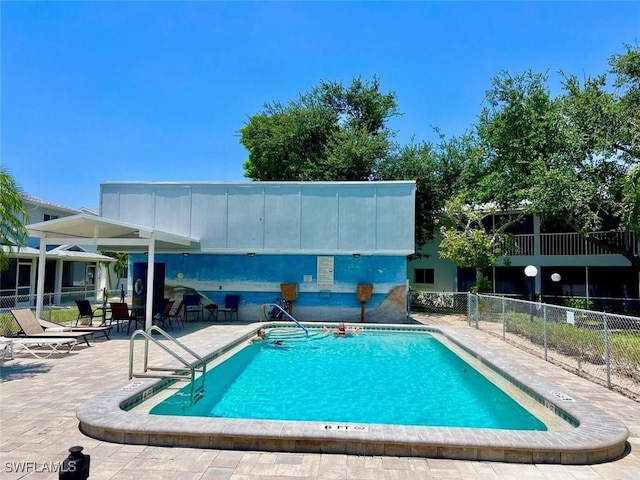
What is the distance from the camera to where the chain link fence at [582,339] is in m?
7.48

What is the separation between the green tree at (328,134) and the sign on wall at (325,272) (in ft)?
27.0

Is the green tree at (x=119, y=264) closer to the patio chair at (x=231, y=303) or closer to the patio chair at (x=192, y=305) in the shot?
the patio chair at (x=192, y=305)

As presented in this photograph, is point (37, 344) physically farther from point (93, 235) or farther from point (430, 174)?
point (430, 174)

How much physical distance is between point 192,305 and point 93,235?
4475mm

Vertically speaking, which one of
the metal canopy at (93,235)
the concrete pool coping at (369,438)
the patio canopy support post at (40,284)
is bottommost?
the concrete pool coping at (369,438)

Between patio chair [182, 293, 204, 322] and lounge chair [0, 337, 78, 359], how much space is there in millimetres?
5797

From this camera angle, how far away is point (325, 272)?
16859 mm

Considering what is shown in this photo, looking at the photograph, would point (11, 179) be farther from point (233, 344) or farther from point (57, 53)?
point (57, 53)

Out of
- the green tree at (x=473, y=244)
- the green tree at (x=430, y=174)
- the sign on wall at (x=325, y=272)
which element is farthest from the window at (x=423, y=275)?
the sign on wall at (x=325, y=272)

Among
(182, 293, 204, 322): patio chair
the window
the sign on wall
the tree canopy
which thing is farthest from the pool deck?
the window

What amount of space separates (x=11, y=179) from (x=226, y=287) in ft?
31.4

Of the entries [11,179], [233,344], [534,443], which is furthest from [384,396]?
[11,179]

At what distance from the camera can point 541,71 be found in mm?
20906

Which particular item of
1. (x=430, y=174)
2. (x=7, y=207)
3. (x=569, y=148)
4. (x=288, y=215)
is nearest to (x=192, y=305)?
(x=288, y=215)
